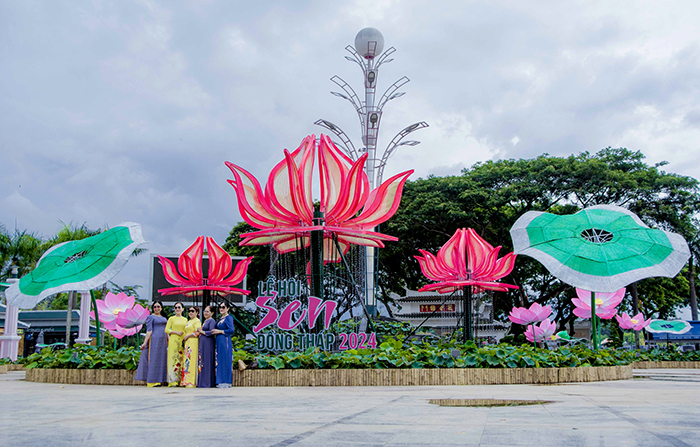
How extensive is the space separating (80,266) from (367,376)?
6416mm

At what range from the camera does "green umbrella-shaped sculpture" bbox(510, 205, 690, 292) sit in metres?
11.3

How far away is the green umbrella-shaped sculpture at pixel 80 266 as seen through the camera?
11172mm

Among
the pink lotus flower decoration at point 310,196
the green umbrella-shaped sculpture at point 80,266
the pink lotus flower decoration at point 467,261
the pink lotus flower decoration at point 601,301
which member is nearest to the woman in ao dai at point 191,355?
the green umbrella-shaped sculpture at point 80,266

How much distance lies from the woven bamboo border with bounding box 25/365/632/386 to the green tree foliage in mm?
13707

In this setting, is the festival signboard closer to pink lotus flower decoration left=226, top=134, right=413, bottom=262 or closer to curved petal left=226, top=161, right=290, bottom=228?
pink lotus flower decoration left=226, top=134, right=413, bottom=262

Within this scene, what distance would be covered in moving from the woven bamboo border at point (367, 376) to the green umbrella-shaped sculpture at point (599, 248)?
189 centimetres

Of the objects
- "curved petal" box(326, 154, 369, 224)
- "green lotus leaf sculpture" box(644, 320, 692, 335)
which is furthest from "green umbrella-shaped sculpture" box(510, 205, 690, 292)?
"green lotus leaf sculpture" box(644, 320, 692, 335)

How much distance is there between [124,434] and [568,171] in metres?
22.2

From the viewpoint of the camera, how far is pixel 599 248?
1181 centimetres

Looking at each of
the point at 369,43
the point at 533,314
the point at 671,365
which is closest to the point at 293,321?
the point at 533,314

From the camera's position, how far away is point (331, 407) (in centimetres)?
534

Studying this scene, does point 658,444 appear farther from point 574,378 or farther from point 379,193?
point 379,193

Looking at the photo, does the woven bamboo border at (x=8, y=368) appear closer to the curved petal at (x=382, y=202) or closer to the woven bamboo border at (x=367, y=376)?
the woven bamboo border at (x=367, y=376)

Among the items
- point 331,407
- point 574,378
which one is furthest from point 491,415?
point 574,378
